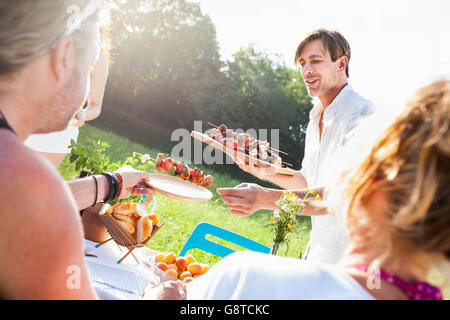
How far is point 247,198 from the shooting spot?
279 centimetres

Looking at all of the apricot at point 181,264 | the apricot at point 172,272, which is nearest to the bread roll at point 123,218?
the apricot at point 172,272

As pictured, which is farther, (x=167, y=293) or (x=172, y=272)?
(x=172, y=272)

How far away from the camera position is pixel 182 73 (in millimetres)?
20969

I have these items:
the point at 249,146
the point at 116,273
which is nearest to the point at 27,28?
the point at 116,273

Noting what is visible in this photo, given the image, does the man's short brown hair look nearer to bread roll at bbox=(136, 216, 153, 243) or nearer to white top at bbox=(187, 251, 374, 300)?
bread roll at bbox=(136, 216, 153, 243)

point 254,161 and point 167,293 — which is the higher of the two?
point 254,161

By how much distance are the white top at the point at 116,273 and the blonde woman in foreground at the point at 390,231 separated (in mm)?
798

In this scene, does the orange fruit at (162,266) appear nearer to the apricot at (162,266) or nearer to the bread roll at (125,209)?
the apricot at (162,266)

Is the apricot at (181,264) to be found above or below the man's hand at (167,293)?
below

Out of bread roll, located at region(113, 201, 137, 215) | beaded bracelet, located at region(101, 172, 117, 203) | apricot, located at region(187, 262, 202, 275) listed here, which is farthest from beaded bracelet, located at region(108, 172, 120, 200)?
apricot, located at region(187, 262, 202, 275)

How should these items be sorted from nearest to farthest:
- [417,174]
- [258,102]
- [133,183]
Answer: [417,174] → [133,183] → [258,102]

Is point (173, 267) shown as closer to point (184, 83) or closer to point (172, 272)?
point (172, 272)

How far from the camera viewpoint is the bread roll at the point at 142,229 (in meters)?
2.25

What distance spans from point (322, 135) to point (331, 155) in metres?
0.43
